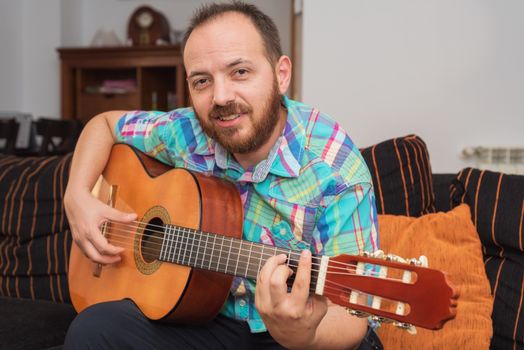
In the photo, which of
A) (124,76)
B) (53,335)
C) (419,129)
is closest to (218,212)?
(53,335)

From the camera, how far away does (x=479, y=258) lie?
4.88ft

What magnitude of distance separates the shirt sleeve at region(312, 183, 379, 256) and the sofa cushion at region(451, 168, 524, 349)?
1.65ft

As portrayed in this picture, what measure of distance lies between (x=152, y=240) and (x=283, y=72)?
49 centimetres

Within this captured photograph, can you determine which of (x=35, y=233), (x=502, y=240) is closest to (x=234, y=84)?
(x=502, y=240)

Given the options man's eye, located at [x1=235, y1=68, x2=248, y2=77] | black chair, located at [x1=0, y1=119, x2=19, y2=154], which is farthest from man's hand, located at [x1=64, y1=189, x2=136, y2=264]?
black chair, located at [x1=0, y1=119, x2=19, y2=154]


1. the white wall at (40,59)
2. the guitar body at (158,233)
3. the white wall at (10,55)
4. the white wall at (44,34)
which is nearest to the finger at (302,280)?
the guitar body at (158,233)

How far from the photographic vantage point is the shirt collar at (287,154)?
1.24 metres

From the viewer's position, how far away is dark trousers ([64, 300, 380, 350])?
3.93ft

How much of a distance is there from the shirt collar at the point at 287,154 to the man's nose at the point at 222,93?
142 millimetres

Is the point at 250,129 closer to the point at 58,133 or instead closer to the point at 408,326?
the point at 408,326

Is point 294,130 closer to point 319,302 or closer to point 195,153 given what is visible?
point 195,153

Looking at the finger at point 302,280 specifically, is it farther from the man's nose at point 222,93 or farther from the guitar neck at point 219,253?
the man's nose at point 222,93

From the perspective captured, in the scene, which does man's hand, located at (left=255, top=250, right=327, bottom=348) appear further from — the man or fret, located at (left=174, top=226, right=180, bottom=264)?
fret, located at (left=174, top=226, right=180, bottom=264)

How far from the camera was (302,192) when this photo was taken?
1222 mm
